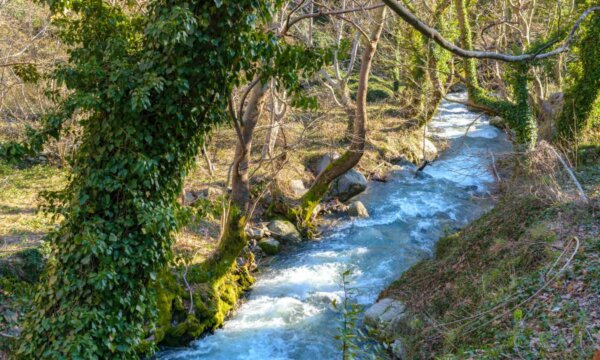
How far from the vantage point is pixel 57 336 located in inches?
211

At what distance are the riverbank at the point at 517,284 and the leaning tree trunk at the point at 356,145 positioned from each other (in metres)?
3.95

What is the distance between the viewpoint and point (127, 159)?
5.53m

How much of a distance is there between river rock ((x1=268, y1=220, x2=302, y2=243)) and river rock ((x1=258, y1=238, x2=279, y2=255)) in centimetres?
37

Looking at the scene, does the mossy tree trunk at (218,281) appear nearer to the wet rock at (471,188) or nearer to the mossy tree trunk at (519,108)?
the mossy tree trunk at (519,108)

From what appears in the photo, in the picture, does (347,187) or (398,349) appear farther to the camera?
(347,187)

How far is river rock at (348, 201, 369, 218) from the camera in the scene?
47.2 feet

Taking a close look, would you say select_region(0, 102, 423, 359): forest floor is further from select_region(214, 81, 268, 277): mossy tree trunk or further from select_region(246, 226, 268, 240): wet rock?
select_region(246, 226, 268, 240): wet rock

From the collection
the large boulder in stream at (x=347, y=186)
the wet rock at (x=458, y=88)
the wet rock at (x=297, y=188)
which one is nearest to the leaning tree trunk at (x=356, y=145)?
the wet rock at (x=297, y=188)

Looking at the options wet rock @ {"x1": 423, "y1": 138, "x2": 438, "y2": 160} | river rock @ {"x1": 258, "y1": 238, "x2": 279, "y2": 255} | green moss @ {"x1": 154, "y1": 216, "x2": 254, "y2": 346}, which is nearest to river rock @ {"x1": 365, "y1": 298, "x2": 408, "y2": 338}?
green moss @ {"x1": 154, "y1": 216, "x2": 254, "y2": 346}

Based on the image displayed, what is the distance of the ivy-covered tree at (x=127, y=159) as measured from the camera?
5.38 m

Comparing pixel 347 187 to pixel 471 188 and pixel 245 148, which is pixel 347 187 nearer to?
pixel 471 188

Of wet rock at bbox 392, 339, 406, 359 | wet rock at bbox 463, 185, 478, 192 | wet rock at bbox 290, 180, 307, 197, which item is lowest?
wet rock at bbox 392, 339, 406, 359

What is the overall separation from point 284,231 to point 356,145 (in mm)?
3023

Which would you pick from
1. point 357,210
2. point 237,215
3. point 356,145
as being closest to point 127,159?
point 237,215
